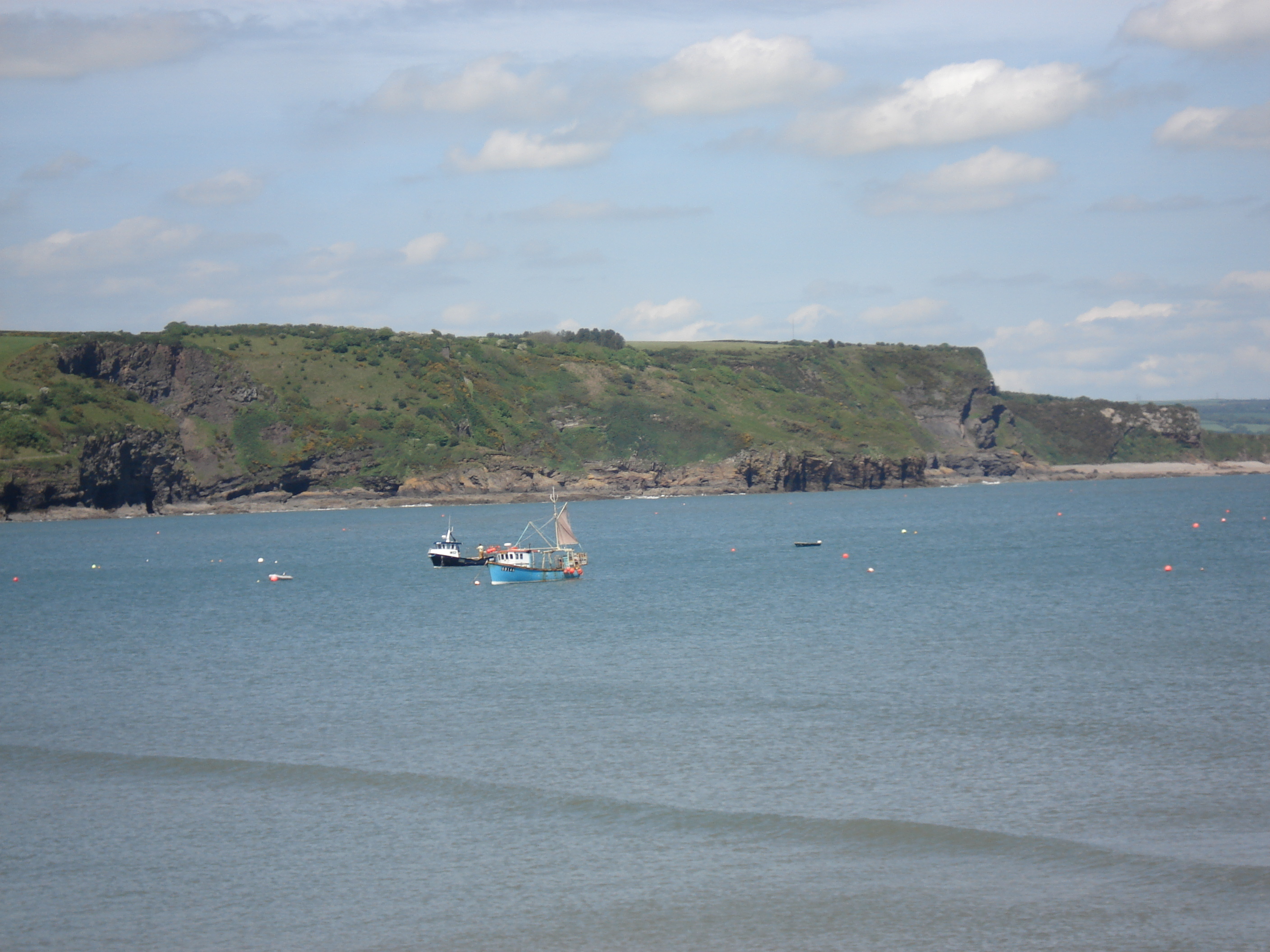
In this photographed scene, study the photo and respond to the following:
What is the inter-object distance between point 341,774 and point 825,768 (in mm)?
10519

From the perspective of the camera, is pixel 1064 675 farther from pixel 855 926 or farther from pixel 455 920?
pixel 455 920

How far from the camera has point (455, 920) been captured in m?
17.5

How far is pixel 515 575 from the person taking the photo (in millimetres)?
71750

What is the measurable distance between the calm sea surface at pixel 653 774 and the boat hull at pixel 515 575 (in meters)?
13.8

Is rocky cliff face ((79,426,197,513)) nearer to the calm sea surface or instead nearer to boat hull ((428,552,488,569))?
boat hull ((428,552,488,569))

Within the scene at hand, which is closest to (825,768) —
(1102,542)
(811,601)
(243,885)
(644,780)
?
(644,780)

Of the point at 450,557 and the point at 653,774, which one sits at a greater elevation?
the point at 450,557

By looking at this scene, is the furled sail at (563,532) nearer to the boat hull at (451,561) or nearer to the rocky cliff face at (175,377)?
the boat hull at (451,561)

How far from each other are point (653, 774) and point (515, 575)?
47314 millimetres

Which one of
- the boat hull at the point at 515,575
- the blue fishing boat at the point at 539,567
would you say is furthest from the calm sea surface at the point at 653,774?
the boat hull at the point at 515,575

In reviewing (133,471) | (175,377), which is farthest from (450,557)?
(175,377)

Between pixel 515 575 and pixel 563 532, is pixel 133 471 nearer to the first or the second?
pixel 515 575

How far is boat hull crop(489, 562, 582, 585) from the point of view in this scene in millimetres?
71688

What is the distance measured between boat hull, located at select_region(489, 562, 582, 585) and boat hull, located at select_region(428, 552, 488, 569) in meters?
9.35
